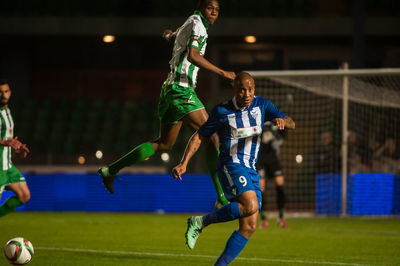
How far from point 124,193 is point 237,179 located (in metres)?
11.6

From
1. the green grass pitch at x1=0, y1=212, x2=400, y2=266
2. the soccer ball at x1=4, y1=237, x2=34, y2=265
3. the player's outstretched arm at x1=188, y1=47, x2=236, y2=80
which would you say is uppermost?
the player's outstretched arm at x1=188, y1=47, x2=236, y2=80

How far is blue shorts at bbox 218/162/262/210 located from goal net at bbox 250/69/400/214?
8066 millimetres

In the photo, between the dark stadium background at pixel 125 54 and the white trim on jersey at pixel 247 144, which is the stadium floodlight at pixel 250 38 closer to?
the dark stadium background at pixel 125 54

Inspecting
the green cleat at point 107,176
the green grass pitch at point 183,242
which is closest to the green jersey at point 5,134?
the green grass pitch at point 183,242

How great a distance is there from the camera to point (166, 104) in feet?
22.1

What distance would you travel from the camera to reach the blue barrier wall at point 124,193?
53.2 ft

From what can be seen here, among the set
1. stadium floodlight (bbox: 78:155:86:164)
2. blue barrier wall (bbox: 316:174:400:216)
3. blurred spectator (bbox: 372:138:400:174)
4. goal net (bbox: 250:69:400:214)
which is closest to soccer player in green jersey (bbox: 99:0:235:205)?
goal net (bbox: 250:69:400:214)

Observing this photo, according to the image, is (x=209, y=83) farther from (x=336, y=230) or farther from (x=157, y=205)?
(x=336, y=230)

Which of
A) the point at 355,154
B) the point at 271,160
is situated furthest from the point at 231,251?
the point at 355,154

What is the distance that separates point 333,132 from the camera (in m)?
15.4

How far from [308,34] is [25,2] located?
9.33 meters

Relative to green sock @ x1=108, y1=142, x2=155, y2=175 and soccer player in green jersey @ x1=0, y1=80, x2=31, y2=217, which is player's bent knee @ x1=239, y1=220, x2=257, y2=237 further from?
soccer player in green jersey @ x1=0, y1=80, x2=31, y2=217

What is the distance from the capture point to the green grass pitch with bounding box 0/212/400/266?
23.4ft

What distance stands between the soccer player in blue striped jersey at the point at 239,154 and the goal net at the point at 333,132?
26.0 ft
